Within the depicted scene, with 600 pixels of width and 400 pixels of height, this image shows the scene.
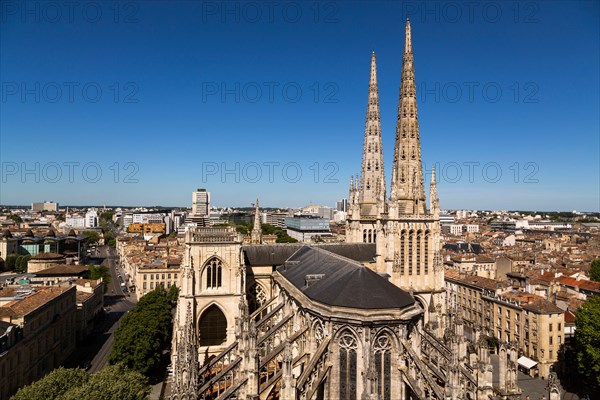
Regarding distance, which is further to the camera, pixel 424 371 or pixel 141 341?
pixel 141 341

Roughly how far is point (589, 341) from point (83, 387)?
44.1 m

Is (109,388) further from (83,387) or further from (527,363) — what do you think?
(527,363)

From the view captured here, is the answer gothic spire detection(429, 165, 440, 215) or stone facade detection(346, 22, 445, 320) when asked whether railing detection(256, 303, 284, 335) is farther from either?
gothic spire detection(429, 165, 440, 215)

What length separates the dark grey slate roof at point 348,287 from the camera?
23.7 metres

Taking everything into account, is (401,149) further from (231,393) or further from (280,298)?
(231,393)

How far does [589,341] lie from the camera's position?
37688 mm

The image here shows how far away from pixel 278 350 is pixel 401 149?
24588mm

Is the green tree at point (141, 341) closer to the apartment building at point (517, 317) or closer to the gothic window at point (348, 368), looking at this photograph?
the gothic window at point (348, 368)

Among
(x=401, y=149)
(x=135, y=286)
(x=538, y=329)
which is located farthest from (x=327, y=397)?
(x=135, y=286)

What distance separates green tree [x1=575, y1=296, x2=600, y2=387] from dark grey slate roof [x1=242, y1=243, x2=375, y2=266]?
21.9 meters

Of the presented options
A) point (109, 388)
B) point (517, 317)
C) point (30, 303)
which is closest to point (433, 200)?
point (517, 317)

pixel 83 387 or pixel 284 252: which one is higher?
pixel 284 252

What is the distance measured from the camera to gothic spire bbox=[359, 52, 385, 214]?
47.1 metres

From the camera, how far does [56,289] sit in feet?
163
